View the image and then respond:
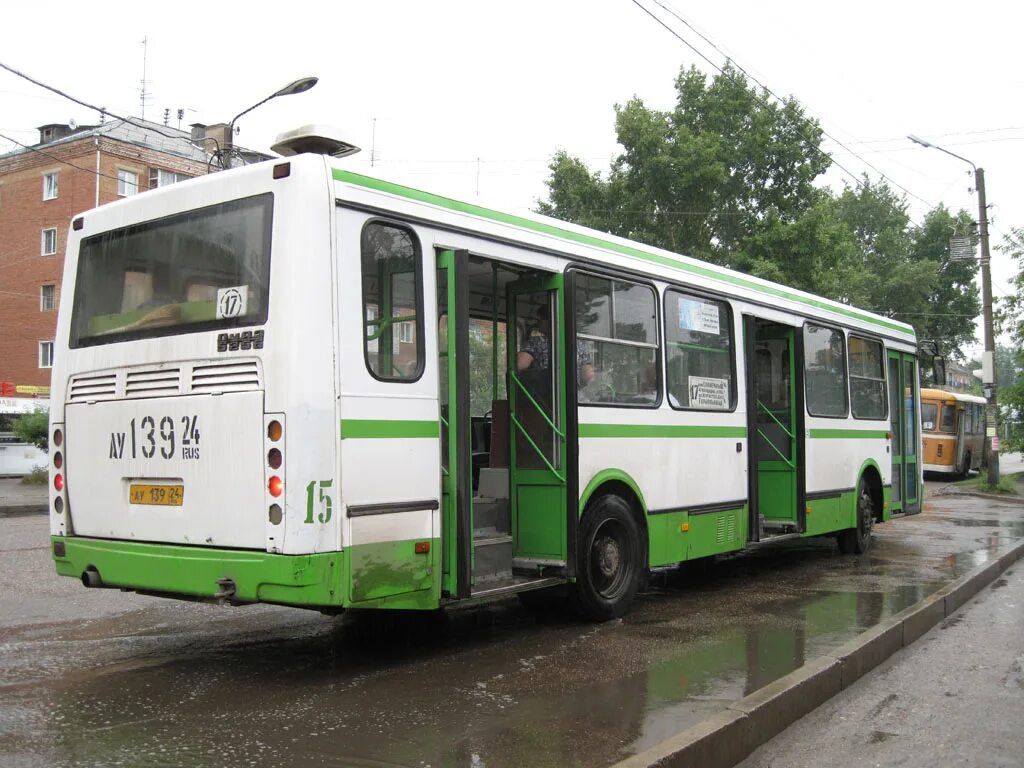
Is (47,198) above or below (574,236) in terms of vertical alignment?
above

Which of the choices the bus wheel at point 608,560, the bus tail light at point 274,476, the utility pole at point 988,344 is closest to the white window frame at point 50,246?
the utility pole at point 988,344

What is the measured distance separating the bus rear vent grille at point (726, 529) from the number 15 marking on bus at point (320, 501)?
16.2 ft

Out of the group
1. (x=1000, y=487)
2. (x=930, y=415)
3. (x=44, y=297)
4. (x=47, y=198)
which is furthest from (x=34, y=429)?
(x=930, y=415)

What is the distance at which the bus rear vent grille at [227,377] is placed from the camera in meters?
5.56

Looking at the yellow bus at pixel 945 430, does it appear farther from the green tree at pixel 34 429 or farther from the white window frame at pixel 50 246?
the white window frame at pixel 50 246

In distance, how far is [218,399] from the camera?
5.68m

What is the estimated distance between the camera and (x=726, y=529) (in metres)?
9.47

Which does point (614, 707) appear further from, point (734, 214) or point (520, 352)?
point (734, 214)

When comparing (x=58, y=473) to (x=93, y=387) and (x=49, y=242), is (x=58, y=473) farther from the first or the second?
(x=49, y=242)

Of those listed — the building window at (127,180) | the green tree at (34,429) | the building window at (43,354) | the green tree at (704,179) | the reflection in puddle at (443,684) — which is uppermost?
the building window at (127,180)

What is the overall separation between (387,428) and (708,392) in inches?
172

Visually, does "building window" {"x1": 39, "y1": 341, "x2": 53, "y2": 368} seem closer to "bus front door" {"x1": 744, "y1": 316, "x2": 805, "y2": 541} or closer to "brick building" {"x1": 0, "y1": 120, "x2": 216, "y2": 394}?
"brick building" {"x1": 0, "y1": 120, "x2": 216, "y2": 394}

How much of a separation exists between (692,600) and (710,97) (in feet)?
83.0

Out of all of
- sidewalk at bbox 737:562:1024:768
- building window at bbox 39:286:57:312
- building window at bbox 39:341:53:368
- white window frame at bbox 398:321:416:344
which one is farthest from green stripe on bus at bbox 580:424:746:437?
building window at bbox 39:341:53:368
